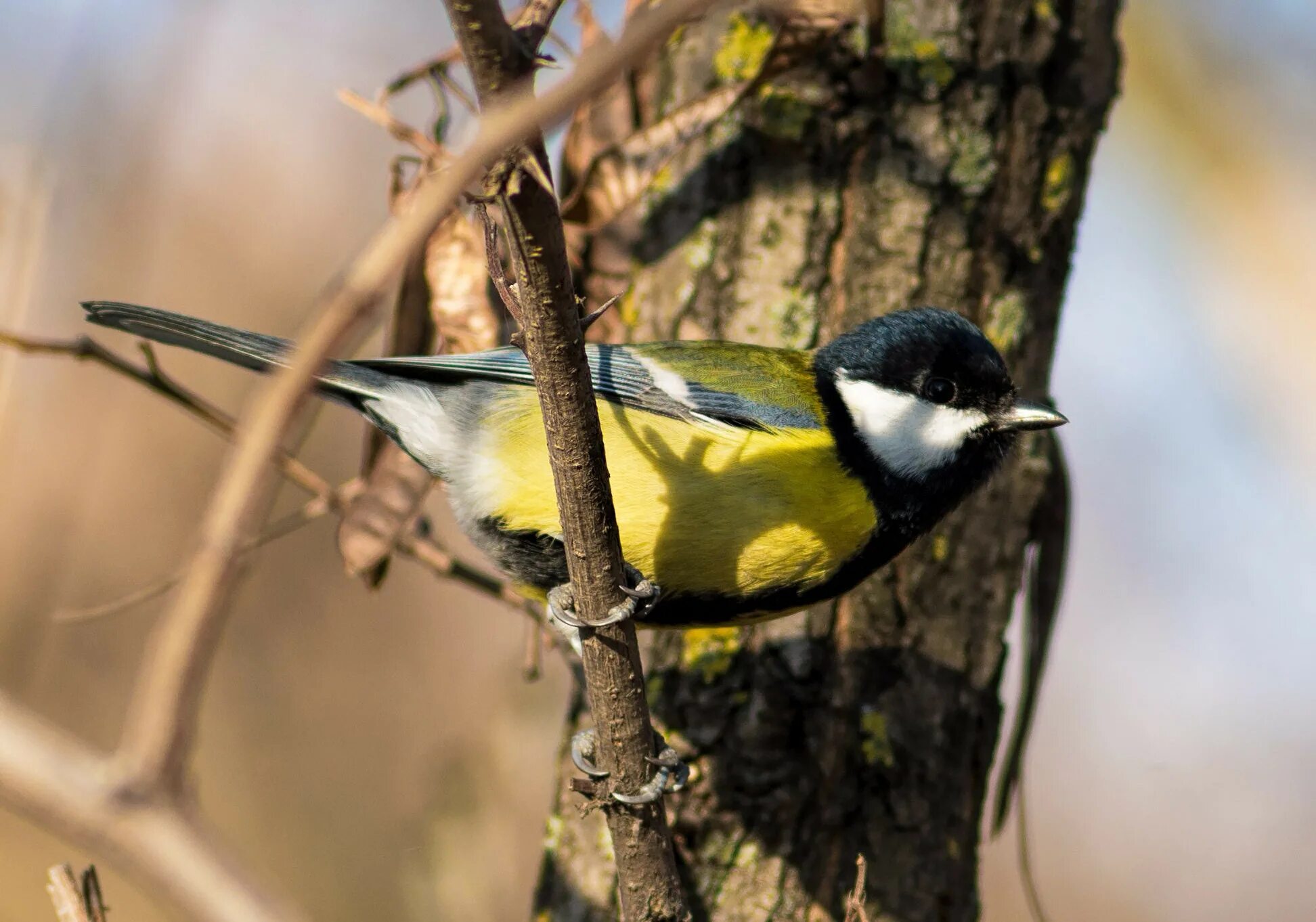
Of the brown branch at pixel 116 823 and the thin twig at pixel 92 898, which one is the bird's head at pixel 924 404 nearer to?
the thin twig at pixel 92 898

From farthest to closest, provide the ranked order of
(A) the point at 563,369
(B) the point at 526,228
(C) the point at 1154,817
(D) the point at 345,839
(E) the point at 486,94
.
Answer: (C) the point at 1154,817
(D) the point at 345,839
(A) the point at 563,369
(B) the point at 526,228
(E) the point at 486,94

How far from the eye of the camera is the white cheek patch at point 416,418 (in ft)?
8.00

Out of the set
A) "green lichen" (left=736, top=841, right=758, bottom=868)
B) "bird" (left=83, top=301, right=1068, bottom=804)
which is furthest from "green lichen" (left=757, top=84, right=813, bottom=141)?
"green lichen" (left=736, top=841, right=758, bottom=868)

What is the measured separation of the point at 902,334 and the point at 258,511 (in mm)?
1933

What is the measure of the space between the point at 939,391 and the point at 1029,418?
7.7 inches

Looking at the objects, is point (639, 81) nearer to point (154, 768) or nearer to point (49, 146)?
point (49, 146)

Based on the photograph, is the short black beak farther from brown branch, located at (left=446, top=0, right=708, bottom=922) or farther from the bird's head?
brown branch, located at (left=446, top=0, right=708, bottom=922)

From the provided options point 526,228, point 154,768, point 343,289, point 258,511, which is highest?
point 526,228

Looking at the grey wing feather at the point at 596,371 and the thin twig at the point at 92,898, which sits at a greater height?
the grey wing feather at the point at 596,371

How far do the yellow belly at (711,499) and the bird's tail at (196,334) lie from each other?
0.46 m

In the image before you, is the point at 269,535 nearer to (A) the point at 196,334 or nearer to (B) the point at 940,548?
(A) the point at 196,334

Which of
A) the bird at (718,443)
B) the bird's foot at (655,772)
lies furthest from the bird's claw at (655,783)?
the bird at (718,443)

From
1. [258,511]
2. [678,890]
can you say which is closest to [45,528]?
[678,890]

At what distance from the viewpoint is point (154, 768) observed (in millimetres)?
503
